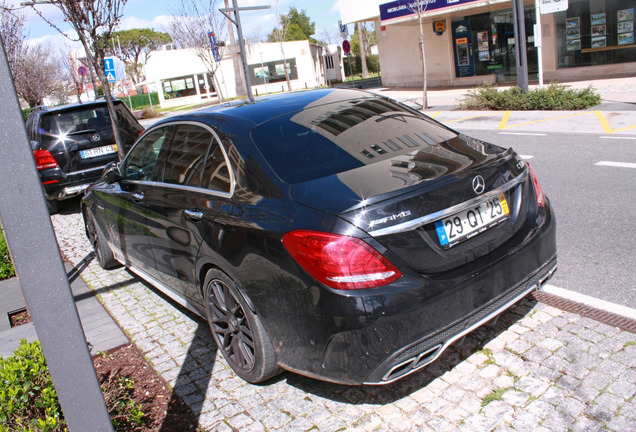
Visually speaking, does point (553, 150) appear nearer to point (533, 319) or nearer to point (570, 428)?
point (533, 319)

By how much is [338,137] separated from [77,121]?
23.5 feet

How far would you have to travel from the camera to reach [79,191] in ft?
29.8

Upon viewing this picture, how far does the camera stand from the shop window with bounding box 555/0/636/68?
19.9m

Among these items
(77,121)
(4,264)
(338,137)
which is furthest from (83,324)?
(77,121)

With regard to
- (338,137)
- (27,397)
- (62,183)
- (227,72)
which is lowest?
(27,397)

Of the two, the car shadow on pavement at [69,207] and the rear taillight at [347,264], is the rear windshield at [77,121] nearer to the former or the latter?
the car shadow on pavement at [69,207]

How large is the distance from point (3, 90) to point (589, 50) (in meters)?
23.2

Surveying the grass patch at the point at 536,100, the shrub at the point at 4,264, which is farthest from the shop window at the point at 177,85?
the shrub at the point at 4,264

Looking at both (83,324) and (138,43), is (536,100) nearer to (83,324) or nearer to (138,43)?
(83,324)

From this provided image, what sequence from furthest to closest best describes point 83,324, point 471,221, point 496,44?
1. point 496,44
2. point 83,324
3. point 471,221

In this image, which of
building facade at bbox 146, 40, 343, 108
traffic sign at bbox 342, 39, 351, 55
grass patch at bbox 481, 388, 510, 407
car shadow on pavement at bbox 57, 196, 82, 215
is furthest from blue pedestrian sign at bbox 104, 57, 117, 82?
building facade at bbox 146, 40, 343, 108

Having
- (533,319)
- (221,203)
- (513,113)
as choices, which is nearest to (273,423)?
(221,203)

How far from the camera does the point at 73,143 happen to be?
29.7ft

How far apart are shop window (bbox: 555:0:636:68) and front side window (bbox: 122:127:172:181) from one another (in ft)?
66.9
